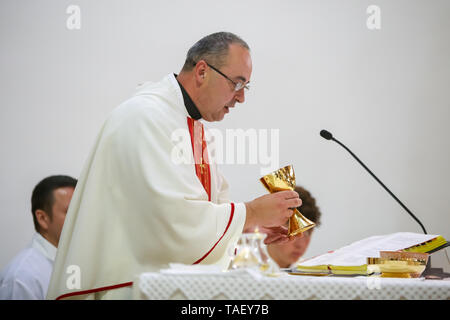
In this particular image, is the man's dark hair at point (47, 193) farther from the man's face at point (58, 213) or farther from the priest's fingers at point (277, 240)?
the priest's fingers at point (277, 240)

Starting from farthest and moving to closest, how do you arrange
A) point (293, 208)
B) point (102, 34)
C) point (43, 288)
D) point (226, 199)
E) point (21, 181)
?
point (102, 34)
point (21, 181)
point (43, 288)
point (226, 199)
point (293, 208)

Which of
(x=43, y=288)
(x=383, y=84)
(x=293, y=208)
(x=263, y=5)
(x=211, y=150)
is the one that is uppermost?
(x=263, y=5)

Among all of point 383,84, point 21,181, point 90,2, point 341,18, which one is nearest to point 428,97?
point 383,84

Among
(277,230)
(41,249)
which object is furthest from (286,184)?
(41,249)

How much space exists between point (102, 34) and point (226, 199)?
93.7 inches

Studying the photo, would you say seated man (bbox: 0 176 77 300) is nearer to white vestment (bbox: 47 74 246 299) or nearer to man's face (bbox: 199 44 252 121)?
white vestment (bbox: 47 74 246 299)

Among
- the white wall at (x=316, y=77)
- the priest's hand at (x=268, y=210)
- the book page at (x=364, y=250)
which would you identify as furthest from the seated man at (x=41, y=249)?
the book page at (x=364, y=250)

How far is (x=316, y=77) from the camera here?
4863mm

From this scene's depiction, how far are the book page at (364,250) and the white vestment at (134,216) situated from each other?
38cm

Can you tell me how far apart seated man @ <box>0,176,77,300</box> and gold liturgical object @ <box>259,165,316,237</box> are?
161 centimetres

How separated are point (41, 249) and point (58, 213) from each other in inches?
11.0

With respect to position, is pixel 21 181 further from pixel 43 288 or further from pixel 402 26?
pixel 402 26

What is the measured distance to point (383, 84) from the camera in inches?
193

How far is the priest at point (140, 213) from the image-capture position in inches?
78.6
